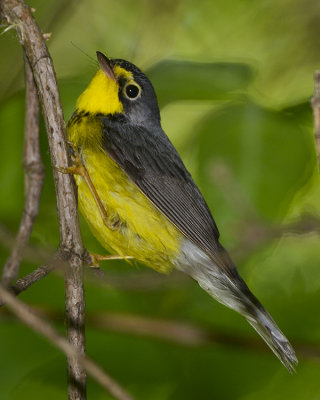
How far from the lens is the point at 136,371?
223 cm

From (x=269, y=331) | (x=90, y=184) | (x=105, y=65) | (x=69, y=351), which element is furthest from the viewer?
(x=105, y=65)

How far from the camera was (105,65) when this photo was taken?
12.4 feet

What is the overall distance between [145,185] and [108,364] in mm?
1454

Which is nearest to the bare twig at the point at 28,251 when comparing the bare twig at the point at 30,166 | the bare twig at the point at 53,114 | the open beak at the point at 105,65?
the bare twig at the point at 53,114

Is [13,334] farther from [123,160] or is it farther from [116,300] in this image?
[123,160]

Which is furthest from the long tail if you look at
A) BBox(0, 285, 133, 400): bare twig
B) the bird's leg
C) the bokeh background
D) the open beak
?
the open beak

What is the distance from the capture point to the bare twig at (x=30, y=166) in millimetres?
2844

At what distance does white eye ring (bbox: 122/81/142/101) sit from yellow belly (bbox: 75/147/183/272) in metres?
0.61

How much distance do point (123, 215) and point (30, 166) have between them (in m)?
0.61

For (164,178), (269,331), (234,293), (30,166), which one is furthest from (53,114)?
(269,331)

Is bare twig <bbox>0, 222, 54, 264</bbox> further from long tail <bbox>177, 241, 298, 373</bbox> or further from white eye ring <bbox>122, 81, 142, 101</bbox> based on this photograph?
white eye ring <bbox>122, 81, 142, 101</bbox>

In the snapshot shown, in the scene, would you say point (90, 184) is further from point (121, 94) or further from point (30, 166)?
point (121, 94)

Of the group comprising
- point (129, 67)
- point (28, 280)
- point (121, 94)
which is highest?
point (129, 67)

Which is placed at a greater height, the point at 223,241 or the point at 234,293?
the point at 223,241
